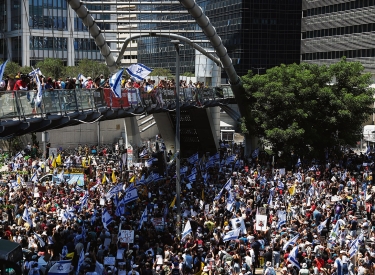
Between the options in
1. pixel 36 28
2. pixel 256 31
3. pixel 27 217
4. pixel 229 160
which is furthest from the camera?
pixel 256 31

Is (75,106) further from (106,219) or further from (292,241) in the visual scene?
(292,241)

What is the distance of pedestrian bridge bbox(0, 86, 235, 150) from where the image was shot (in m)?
23.9

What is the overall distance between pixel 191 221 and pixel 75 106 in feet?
19.6

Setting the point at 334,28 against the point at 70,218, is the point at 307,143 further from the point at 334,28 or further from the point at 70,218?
the point at 334,28

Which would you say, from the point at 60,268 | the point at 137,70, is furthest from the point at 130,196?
the point at 60,268

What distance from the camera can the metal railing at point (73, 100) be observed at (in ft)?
77.9

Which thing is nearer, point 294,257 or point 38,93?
point 294,257

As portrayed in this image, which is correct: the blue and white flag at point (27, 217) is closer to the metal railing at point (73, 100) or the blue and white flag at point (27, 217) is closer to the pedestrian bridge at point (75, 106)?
Answer: the pedestrian bridge at point (75, 106)

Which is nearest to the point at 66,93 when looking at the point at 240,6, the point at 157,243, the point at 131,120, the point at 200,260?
the point at 157,243

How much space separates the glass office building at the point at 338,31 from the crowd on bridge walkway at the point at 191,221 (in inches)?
1276

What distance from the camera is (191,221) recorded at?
28719 mm

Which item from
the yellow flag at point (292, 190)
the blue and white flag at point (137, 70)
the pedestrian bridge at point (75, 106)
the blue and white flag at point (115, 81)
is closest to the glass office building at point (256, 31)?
the pedestrian bridge at point (75, 106)

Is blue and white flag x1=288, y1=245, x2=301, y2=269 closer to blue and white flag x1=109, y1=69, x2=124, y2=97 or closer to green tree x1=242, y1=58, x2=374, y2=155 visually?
blue and white flag x1=109, y1=69, x2=124, y2=97

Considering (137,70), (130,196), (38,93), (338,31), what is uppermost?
(338,31)
